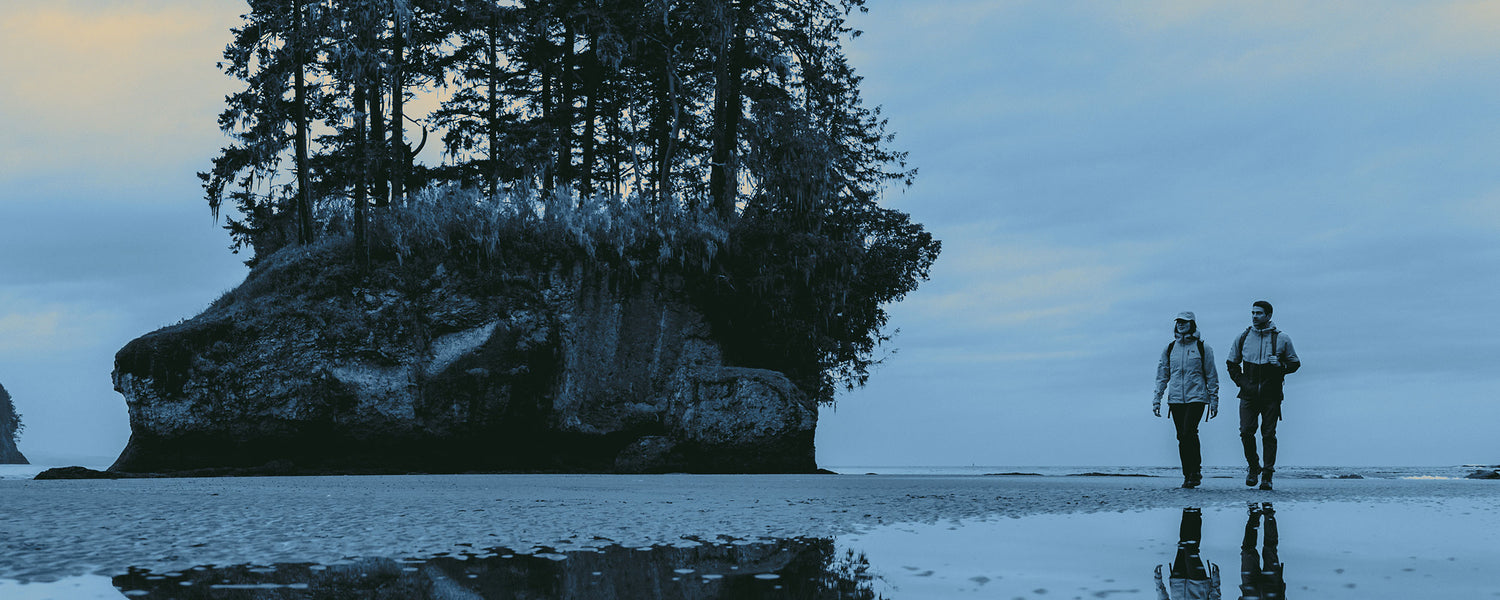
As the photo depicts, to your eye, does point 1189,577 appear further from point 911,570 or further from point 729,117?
point 729,117

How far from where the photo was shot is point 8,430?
81250 mm

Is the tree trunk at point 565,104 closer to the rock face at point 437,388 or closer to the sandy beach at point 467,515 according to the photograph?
the rock face at point 437,388

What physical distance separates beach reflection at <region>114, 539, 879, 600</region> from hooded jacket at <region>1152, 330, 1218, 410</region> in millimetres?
8298

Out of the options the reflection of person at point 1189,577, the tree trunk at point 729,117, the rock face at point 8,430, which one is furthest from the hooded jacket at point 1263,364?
the rock face at point 8,430

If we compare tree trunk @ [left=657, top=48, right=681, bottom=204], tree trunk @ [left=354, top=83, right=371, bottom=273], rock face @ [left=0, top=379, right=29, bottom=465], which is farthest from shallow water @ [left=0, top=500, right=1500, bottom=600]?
rock face @ [left=0, top=379, right=29, bottom=465]

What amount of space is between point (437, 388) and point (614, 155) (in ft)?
43.5

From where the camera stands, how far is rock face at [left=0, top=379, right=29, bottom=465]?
79.0 meters

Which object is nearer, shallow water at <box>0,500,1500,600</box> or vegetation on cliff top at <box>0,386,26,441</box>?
shallow water at <box>0,500,1500,600</box>

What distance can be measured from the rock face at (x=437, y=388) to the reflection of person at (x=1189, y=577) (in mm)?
13725

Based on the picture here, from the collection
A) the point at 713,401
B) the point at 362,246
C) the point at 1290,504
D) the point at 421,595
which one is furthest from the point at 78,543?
the point at 362,246

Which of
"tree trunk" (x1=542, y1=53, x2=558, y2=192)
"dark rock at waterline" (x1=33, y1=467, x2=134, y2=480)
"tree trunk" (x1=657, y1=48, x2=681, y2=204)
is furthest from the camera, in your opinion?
"tree trunk" (x1=542, y1=53, x2=558, y2=192)

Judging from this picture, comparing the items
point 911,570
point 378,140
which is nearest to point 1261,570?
point 911,570

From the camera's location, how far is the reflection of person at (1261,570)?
120 inches

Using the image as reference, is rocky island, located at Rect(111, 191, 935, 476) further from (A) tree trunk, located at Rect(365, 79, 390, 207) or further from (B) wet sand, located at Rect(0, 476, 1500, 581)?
(B) wet sand, located at Rect(0, 476, 1500, 581)
